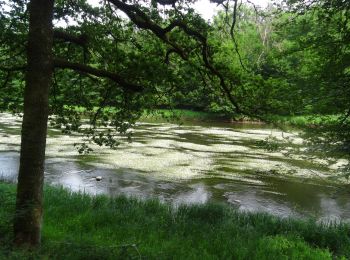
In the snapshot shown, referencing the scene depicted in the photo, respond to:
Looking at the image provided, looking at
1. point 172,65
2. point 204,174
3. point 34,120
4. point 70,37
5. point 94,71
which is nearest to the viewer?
point 34,120

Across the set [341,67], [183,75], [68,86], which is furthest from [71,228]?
[341,67]

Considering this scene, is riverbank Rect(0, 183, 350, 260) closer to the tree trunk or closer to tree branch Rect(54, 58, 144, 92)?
the tree trunk

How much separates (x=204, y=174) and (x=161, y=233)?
11.2 meters

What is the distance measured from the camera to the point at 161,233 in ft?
23.7

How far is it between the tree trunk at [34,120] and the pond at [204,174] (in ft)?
18.1

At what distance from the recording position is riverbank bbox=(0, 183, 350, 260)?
4.96m

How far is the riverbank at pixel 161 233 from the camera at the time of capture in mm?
4965

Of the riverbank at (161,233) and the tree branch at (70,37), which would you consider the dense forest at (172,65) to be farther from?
the riverbank at (161,233)

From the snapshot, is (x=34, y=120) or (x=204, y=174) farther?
(x=204, y=174)

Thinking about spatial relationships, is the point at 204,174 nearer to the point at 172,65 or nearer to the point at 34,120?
the point at 172,65

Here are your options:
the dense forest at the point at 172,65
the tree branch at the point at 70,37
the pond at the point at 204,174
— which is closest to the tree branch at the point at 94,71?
the dense forest at the point at 172,65

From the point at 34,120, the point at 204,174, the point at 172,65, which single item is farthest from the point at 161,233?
the point at 204,174

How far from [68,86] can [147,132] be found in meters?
24.9

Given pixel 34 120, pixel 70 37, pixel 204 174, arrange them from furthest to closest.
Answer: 1. pixel 204 174
2. pixel 70 37
3. pixel 34 120
